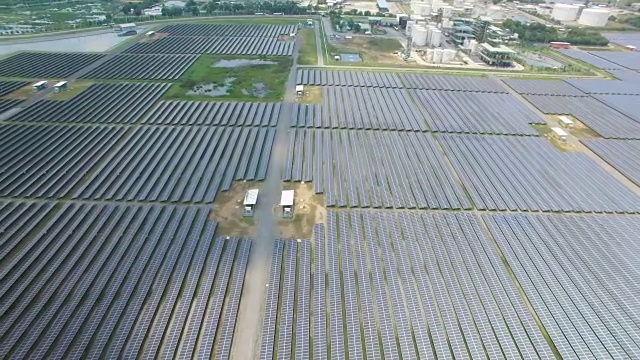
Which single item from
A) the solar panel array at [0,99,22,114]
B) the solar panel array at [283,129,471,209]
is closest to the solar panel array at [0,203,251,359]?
the solar panel array at [283,129,471,209]

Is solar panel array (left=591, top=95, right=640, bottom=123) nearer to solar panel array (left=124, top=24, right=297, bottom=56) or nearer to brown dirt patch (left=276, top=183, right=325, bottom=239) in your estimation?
brown dirt patch (left=276, top=183, right=325, bottom=239)

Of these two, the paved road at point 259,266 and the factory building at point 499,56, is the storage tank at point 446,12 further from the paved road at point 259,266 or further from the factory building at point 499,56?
the paved road at point 259,266

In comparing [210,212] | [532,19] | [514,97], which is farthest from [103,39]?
[532,19]

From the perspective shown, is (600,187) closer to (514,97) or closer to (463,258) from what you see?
(463,258)

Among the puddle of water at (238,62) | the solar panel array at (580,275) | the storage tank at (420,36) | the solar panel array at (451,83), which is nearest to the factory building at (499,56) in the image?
the solar panel array at (451,83)

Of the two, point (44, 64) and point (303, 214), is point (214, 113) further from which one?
point (44, 64)

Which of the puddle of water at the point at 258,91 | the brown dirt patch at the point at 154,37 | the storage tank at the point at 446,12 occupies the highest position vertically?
the storage tank at the point at 446,12

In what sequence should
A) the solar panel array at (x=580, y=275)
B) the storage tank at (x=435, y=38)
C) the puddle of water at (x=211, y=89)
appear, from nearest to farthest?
the solar panel array at (x=580, y=275) < the puddle of water at (x=211, y=89) < the storage tank at (x=435, y=38)
